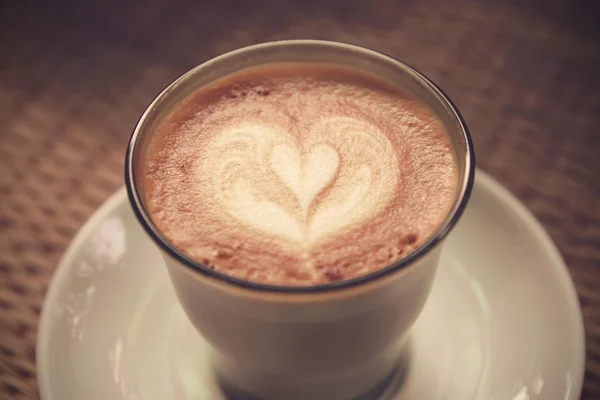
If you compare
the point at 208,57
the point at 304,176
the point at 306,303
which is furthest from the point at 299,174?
the point at 208,57

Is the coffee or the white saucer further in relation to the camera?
the white saucer

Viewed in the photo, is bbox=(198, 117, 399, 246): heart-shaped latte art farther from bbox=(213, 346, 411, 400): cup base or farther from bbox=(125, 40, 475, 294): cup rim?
A: bbox=(213, 346, 411, 400): cup base

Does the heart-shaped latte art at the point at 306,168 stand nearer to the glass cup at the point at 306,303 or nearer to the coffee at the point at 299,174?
the coffee at the point at 299,174

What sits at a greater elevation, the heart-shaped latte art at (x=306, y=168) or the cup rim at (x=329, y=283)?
the cup rim at (x=329, y=283)

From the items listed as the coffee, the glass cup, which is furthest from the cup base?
the coffee

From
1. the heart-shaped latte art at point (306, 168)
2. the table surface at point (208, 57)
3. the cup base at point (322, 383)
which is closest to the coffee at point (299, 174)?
the heart-shaped latte art at point (306, 168)

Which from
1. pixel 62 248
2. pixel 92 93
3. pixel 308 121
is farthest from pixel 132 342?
pixel 92 93

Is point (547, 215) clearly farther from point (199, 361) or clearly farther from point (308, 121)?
point (199, 361)
